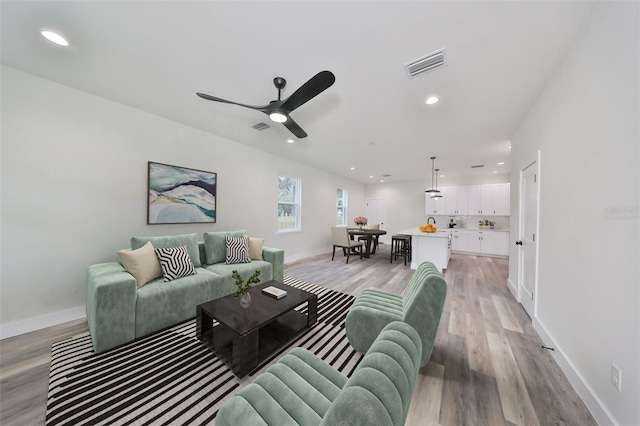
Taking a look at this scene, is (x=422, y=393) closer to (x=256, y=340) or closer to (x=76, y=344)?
(x=256, y=340)

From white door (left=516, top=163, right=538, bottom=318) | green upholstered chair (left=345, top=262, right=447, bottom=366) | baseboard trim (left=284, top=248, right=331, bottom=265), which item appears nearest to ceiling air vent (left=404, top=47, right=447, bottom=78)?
white door (left=516, top=163, right=538, bottom=318)

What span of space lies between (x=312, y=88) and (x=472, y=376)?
2718 millimetres

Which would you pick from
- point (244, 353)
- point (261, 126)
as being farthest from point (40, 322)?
point (261, 126)

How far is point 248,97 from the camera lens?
8.35ft

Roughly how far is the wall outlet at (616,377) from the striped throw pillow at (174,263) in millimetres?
3664

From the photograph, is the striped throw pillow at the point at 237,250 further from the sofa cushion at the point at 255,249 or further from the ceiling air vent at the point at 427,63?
the ceiling air vent at the point at 427,63

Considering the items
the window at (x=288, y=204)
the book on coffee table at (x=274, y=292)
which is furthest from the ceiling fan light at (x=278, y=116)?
the window at (x=288, y=204)

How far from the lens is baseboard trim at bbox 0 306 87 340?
7.01 ft

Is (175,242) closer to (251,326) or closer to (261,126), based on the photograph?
(251,326)

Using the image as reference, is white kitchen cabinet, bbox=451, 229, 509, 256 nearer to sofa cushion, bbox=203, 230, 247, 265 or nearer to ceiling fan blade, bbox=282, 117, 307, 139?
ceiling fan blade, bbox=282, 117, 307, 139

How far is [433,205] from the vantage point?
25.6 ft

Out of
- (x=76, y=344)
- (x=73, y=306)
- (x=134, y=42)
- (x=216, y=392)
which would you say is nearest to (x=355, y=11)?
(x=134, y=42)

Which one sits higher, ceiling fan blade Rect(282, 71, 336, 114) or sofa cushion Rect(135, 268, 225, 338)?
ceiling fan blade Rect(282, 71, 336, 114)

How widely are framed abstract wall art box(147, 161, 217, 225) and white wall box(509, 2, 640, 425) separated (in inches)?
176
